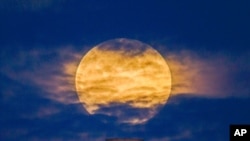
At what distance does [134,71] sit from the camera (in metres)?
12.9

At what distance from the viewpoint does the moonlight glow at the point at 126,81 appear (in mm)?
12883

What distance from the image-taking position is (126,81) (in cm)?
1291

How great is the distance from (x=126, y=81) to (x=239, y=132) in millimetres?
948

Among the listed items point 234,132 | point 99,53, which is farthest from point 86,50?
point 234,132

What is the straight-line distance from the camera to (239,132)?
1282 centimetres

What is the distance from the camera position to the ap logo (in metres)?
12.7

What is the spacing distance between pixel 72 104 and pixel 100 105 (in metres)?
0.22

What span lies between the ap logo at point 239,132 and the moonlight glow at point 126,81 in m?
0.57

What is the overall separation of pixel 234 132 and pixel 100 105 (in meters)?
1.05

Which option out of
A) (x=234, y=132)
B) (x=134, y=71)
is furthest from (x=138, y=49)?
(x=234, y=132)

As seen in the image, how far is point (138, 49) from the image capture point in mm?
12891

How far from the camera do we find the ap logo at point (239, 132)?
41.7 feet

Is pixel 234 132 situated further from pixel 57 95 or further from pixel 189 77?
pixel 57 95

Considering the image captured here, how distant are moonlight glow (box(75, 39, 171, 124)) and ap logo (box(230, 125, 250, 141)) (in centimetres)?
57
